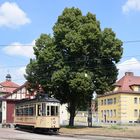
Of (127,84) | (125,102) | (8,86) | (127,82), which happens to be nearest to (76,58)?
(125,102)

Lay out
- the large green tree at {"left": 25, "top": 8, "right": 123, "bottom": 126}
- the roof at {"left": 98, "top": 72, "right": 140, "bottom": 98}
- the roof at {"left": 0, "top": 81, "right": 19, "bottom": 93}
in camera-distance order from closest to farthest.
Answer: the large green tree at {"left": 25, "top": 8, "right": 123, "bottom": 126}, the roof at {"left": 98, "top": 72, "right": 140, "bottom": 98}, the roof at {"left": 0, "top": 81, "right": 19, "bottom": 93}

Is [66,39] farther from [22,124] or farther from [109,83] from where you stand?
[22,124]

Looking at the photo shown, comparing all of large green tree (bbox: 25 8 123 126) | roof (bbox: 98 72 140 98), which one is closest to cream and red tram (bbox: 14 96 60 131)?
large green tree (bbox: 25 8 123 126)

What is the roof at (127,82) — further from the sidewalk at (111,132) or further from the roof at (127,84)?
the sidewalk at (111,132)

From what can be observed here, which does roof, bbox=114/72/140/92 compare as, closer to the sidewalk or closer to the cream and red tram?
the sidewalk

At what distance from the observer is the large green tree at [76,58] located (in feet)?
143

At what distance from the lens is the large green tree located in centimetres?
4366

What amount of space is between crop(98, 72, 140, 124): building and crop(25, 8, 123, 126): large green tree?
32.3 meters

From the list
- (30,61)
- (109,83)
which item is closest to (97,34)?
(109,83)

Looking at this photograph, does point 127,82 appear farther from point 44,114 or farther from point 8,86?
point 44,114

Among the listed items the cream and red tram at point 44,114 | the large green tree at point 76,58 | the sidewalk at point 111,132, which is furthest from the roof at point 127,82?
the cream and red tram at point 44,114

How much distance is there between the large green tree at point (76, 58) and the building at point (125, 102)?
32250 millimetres

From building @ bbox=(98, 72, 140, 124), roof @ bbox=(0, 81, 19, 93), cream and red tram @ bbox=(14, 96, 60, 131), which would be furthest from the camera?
roof @ bbox=(0, 81, 19, 93)

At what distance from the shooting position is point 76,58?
147 feet
